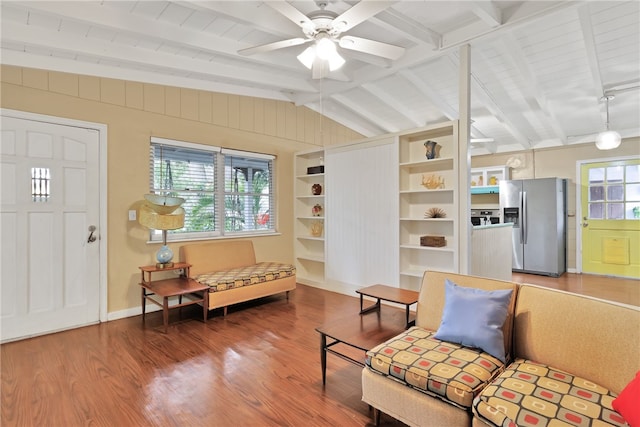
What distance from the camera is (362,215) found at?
14.9 feet

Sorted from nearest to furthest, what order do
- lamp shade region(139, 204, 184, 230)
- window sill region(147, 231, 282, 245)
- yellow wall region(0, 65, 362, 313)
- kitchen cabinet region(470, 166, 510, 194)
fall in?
1. yellow wall region(0, 65, 362, 313)
2. lamp shade region(139, 204, 184, 230)
3. window sill region(147, 231, 282, 245)
4. kitchen cabinet region(470, 166, 510, 194)

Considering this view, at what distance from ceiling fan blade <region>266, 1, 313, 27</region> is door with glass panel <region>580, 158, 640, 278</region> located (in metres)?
6.36

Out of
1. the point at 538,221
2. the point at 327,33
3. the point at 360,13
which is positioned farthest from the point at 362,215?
the point at 538,221

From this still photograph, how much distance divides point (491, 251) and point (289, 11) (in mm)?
3636

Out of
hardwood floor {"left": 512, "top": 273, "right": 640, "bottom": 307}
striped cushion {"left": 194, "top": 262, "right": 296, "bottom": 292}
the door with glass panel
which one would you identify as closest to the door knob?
striped cushion {"left": 194, "top": 262, "right": 296, "bottom": 292}

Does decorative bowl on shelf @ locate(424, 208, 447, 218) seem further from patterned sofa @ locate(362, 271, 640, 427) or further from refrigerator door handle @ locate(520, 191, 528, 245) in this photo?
refrigerator door handle @ locate(520, 191, 528, 245)

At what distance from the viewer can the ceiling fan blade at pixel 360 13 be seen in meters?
2.06

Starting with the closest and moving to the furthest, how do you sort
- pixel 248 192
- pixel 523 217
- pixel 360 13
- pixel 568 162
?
pixel 360 13 → pixel 248 192 → pixel 523 217 → pixel 568 162

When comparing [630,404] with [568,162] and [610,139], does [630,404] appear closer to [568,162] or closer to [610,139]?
[610,139]

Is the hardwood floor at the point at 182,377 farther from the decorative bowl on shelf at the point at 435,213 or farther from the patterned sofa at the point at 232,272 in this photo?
the decorative bowl on shelf at the point at 435,213

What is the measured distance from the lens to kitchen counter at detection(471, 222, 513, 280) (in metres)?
3.82

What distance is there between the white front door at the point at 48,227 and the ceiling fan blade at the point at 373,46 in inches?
115

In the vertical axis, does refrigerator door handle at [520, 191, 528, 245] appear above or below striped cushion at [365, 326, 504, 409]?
above

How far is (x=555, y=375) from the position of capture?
1.59 m
